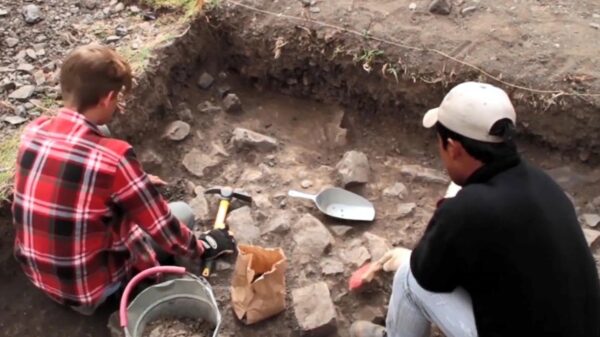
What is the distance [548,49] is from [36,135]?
9.43ft

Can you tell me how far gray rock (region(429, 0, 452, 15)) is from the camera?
13.6 ft

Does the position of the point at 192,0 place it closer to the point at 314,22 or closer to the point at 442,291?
the point at 314,22

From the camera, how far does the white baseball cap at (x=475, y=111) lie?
7.05 ft

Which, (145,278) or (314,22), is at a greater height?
(314,22)

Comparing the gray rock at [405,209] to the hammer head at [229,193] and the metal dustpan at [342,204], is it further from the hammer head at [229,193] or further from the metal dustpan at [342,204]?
the hammer head at [229,193]

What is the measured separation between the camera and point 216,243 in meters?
3.23

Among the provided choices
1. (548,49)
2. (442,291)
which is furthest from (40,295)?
(548,49)

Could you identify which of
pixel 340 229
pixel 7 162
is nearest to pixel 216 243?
pixel 340 229

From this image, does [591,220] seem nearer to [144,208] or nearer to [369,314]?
[369,314]

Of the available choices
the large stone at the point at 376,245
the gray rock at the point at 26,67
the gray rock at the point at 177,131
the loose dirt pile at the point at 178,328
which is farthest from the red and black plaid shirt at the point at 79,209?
the gray rock at the point at 26,67

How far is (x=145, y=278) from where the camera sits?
3004 mm

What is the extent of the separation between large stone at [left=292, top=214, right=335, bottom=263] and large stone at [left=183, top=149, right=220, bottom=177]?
0.72 metres

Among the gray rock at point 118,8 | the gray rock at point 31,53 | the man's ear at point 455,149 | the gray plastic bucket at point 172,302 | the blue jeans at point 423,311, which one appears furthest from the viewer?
the gray rock at point 118,8

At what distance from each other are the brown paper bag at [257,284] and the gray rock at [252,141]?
116 cm
